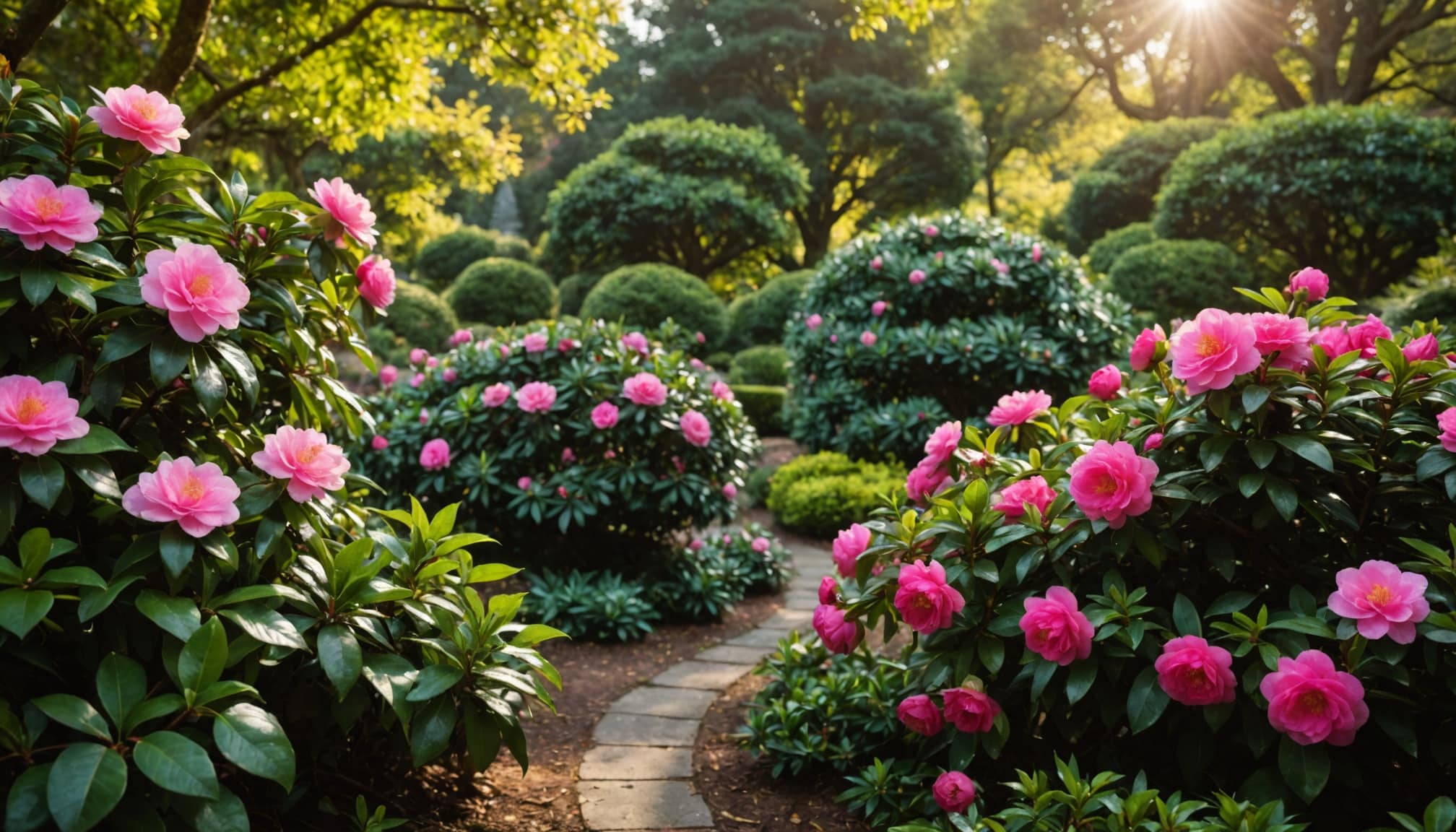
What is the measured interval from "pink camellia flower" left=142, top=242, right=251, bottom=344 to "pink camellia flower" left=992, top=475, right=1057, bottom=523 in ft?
5.69

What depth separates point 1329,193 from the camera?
1058cm

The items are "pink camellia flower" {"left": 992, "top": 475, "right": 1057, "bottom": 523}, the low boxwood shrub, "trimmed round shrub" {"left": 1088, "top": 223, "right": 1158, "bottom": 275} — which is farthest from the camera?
"trimmed round shrub" {"left": 1088, "top": 223, "right": 1158, "bottom": 275}

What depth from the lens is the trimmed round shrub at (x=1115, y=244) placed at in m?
13.0

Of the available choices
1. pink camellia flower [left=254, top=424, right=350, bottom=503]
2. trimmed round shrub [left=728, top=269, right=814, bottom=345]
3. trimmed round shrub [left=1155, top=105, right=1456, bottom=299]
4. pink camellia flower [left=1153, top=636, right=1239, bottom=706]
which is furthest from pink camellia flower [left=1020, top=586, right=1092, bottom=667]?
trimmed round shrub [left=728, top=269, right=814, bottom=345]

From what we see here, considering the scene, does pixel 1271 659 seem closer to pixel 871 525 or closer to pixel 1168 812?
pixel 1168 812

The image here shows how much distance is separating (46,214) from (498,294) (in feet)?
45.1

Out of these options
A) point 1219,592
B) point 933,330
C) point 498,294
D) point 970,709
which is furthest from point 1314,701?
point 498,294

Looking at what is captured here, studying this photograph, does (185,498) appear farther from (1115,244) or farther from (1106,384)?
(1115,244)

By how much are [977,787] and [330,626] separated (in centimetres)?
148

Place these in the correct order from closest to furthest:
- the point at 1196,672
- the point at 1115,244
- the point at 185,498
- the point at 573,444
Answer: the point at 185,498 < the point at 1196,672 < the point at 573,444 < the point at 1115,244

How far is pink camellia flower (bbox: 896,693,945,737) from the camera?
2275 mm

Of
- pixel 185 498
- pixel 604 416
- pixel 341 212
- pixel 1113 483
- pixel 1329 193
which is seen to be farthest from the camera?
pixel 1329 193

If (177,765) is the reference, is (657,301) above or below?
below

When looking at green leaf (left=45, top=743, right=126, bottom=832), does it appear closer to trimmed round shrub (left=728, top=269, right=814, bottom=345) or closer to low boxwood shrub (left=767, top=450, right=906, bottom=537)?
low boxwood shrub (left=767, top=450, right=906, bottom=537)
